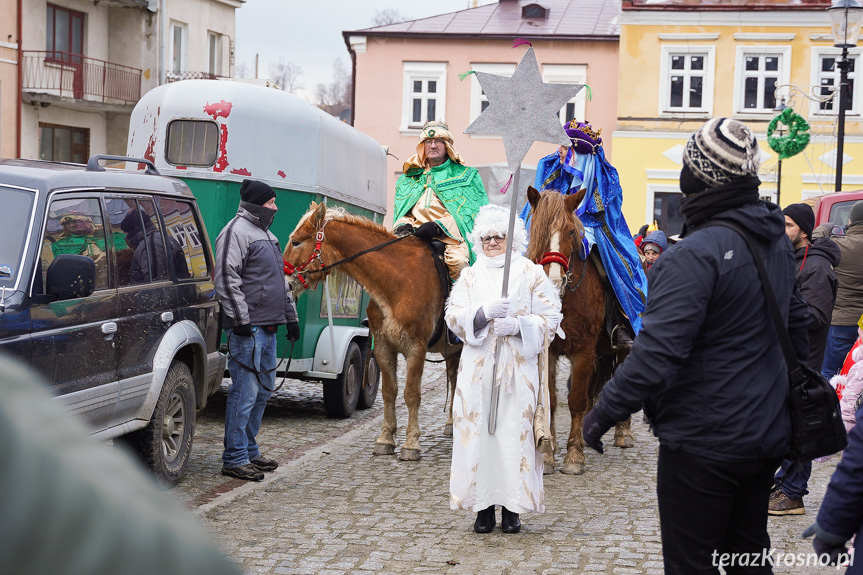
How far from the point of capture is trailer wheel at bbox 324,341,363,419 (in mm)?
10188

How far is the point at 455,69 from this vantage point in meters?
36.9

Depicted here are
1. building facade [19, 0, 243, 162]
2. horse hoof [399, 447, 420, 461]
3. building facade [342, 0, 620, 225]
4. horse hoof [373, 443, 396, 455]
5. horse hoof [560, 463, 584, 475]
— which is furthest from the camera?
building facade [342, 0, 620, 225]

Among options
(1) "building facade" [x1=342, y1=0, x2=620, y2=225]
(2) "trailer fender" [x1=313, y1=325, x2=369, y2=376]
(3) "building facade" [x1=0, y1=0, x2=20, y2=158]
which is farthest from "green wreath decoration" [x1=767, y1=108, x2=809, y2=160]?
(3) "building facade" [x1=0, y1=0, x2=20, y2=158]

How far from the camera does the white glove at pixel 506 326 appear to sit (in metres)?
5.97

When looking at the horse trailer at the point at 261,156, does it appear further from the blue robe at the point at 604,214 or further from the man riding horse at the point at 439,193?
the blue robe at the point at 604,214

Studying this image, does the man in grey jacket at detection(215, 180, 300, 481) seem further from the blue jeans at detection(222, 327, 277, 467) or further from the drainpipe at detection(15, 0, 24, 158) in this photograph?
the drainpipe at detection(15, 0, 24, 158)

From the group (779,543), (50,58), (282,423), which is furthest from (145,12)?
(779,543)

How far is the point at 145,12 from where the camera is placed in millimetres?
32719

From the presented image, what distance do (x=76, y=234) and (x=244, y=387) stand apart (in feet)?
6.31

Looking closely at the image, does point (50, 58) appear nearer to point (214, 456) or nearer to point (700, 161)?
point (214, 456)

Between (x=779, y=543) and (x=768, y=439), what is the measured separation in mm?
2835

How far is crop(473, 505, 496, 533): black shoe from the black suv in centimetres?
221

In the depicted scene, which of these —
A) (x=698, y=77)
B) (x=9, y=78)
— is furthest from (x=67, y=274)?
Result: (x=698, y=77)

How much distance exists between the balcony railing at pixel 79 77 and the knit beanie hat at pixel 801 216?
Result: 2651 centimetres
